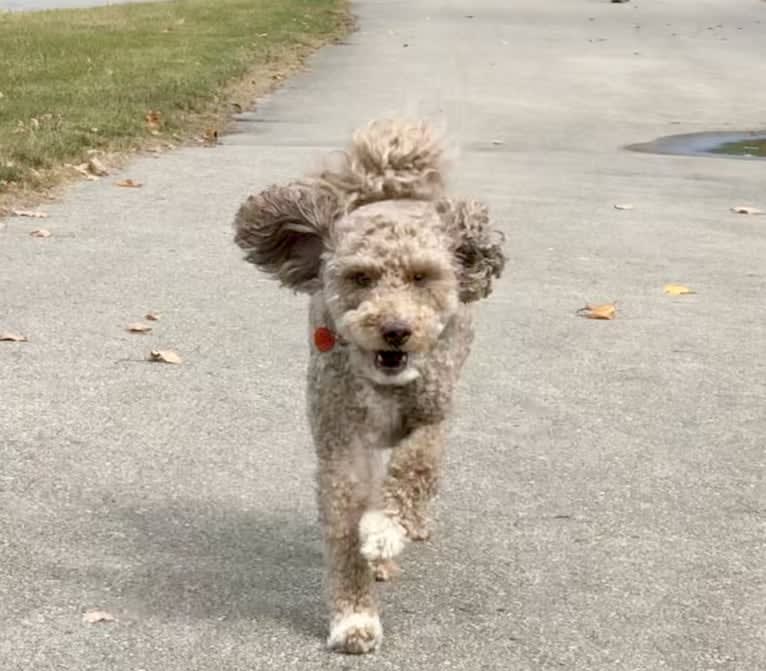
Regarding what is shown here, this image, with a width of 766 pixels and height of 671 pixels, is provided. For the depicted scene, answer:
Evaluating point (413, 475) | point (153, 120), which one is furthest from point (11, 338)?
point (153, 120)

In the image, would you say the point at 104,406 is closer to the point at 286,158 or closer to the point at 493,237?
the point at 493,237

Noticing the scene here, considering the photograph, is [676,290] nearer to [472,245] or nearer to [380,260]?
[472,245]

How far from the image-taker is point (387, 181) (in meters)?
4.47

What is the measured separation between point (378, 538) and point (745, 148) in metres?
11.8

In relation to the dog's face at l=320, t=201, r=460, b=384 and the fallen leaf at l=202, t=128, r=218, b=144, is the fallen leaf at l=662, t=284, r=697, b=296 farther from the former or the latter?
the fallen leaf at l=202, t=128, r=218, b=144

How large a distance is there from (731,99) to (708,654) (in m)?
15.3

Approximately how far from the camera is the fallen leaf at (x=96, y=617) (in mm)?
4406

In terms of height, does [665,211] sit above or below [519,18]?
above

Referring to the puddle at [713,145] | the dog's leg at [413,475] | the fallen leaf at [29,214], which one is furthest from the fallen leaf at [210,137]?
the dog's leg at [413,475]

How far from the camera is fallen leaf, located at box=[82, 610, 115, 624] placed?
173 inches

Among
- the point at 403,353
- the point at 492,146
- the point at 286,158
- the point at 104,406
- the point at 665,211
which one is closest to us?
the point at 403,353

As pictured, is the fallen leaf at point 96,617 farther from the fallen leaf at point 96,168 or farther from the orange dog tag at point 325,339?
the fallen leaf at point 96,168

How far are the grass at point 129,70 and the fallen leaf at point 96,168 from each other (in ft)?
0.29

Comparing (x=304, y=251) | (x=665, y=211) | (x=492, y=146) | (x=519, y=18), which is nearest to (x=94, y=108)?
(x=492, y=146)
